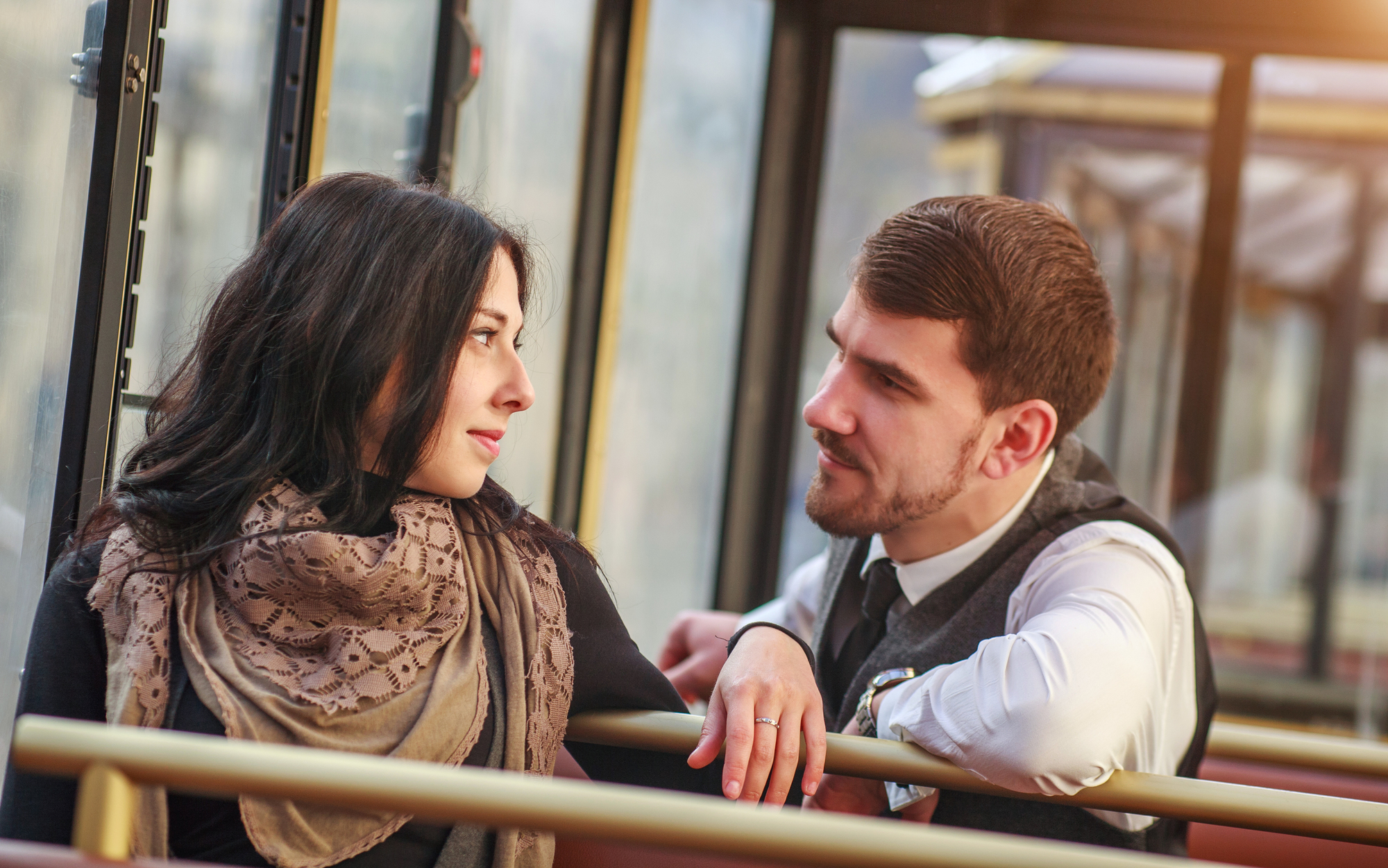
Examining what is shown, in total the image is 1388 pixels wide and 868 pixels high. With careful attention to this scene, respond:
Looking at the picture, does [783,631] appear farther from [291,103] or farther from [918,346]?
[291,103]

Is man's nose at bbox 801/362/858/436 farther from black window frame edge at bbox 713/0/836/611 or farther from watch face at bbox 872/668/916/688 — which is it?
black window frame edge at bbox 713/0/836/611

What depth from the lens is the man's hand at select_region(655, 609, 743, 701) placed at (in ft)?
5.77

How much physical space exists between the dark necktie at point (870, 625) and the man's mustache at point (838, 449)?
Answer: 17 cm

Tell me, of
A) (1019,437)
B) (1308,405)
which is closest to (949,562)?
(1019,437)

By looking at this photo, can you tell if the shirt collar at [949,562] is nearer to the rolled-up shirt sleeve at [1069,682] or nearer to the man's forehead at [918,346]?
the rolled-up shirt sleeve at [1069,682]

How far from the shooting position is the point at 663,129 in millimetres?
2902

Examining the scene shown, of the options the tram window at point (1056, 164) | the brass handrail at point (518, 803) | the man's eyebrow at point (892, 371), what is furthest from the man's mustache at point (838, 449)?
the tram window at point (1056, 164)

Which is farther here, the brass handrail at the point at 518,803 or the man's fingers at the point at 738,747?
the man's fingers at the point at 738,747

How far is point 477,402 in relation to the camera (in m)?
1.18

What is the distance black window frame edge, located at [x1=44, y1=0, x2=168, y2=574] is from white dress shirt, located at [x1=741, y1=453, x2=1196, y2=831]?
100cm

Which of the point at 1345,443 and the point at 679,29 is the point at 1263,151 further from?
the point at 679,29

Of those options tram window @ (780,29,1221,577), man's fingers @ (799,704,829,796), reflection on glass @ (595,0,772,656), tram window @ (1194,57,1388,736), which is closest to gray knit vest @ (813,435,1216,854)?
man's fingers @ (799,704,829,796)

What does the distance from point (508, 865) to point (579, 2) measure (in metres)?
2.11

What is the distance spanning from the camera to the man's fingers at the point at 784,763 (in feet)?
3.63
